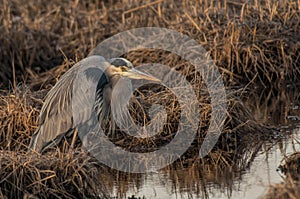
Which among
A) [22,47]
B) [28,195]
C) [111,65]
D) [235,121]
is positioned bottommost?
[28,195]

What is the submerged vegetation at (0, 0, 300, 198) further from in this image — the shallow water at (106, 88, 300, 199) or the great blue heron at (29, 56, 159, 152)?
the great blue heron at (29, 56, 159, 152)

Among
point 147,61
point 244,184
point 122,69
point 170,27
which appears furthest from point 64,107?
point 170,27

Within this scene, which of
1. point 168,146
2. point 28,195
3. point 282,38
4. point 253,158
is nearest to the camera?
point 28,195

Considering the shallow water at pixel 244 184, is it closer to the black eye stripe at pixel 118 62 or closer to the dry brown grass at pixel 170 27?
the black eye stripe at pixel 118 62

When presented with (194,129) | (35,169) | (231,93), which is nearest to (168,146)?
(194,129)

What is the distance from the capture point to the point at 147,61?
923cm

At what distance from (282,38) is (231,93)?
2.00 m

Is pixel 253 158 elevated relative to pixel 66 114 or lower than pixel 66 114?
lower

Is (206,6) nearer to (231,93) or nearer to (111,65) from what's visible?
(231,93)

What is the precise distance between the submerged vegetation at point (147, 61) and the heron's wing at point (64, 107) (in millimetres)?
161

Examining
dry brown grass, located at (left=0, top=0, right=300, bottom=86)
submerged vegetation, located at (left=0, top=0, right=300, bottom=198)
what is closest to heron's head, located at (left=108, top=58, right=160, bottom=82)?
submerged vegetation, located at (left=0, top=0, right=300, bottom=198)

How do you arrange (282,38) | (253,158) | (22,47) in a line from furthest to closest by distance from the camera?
(22,47), (282,38), (253,158)

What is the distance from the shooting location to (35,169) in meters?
5.53

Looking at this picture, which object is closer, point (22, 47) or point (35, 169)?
point (35, 169)
